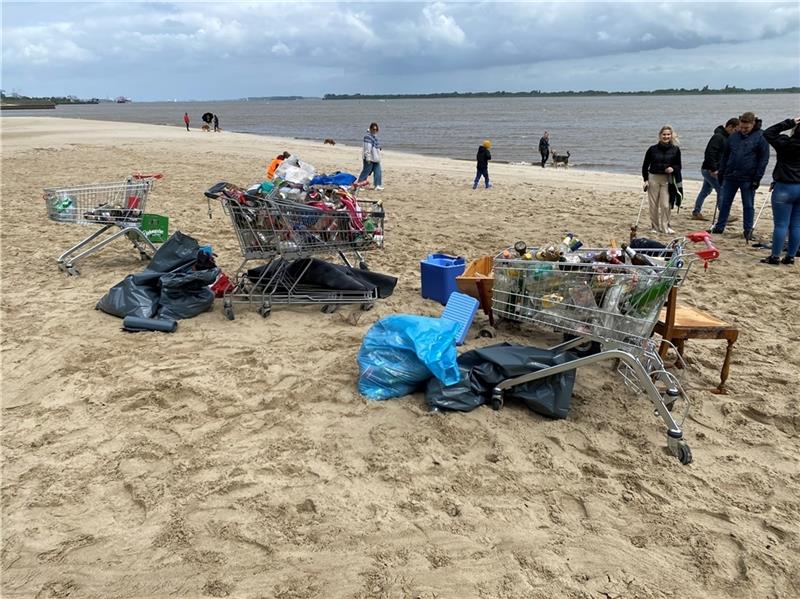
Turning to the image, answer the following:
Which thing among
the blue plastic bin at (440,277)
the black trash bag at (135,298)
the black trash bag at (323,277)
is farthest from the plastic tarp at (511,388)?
the black trash bag at (135,298)

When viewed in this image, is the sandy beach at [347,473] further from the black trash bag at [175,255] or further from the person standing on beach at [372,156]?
the person standing on beach at [372,156]

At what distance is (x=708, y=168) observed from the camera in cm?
988

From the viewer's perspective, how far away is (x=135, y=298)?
5.41 meters

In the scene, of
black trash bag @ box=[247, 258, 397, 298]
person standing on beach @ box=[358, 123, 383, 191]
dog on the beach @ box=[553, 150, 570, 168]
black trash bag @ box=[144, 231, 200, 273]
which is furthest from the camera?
dog on the beach @ box=[553, 150, 570, 168]

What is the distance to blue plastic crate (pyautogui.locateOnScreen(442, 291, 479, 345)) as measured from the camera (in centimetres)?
479

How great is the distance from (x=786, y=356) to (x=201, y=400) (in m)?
4.73

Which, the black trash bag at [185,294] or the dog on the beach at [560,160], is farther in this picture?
the dog on the beach at [560,160]

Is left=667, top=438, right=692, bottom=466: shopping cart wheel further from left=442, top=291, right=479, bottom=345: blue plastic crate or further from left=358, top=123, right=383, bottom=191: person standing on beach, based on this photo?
left=358, top=123, right=383, bottom=191: person standing on beach

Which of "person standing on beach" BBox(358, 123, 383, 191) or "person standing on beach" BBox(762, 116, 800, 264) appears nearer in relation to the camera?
"person standing on beach" BBox(762, 116, 800, 264)

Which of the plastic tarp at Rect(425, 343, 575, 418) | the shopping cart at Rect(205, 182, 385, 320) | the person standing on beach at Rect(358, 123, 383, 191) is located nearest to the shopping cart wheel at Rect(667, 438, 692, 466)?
the plastic tarp at Rect(425, 343, 575, 418)

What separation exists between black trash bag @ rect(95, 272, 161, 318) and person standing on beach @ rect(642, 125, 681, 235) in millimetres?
7409

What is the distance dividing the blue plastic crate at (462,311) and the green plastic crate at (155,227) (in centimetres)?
394

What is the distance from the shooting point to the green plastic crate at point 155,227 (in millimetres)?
6820

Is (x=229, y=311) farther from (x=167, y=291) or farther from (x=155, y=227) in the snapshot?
(x=155, y=227)
